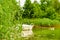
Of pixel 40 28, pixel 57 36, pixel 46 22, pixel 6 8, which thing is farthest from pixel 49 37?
pixel 6 8

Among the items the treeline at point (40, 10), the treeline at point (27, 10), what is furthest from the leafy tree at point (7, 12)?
the treeline at point (40, 10)

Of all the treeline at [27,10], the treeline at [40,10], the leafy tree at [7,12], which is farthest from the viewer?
the treeline at [40,10]

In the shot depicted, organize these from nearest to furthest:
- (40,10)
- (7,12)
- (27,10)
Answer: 1. (7,12)
2. (27,10)
3. (40,10)

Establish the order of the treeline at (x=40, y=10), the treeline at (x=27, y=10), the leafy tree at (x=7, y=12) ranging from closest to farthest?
the leafy tree at (x=7, y=12)
the treeline at (x=27, y=10)
the treeline at (x=40, y=10)

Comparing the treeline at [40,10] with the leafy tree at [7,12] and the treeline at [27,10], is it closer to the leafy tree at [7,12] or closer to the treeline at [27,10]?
the treeline at [27,10]

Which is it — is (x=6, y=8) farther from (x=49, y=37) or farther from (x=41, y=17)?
(x=41, y=17)

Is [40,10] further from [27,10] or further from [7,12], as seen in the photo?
[7,12]

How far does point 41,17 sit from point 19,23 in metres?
10.1

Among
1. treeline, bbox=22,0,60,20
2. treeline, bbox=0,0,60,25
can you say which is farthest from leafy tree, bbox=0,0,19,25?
treeline, bbox=22,0,60,20

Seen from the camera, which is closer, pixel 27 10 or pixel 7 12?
pixel 7 12

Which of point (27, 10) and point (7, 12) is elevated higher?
point (7, 12)

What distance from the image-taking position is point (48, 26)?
44.4 ft

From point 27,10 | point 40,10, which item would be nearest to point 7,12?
point 27,10

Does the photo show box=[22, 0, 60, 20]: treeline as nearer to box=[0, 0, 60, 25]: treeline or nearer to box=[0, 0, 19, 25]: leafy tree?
box=[0, 0, 60, 25]: treeline
